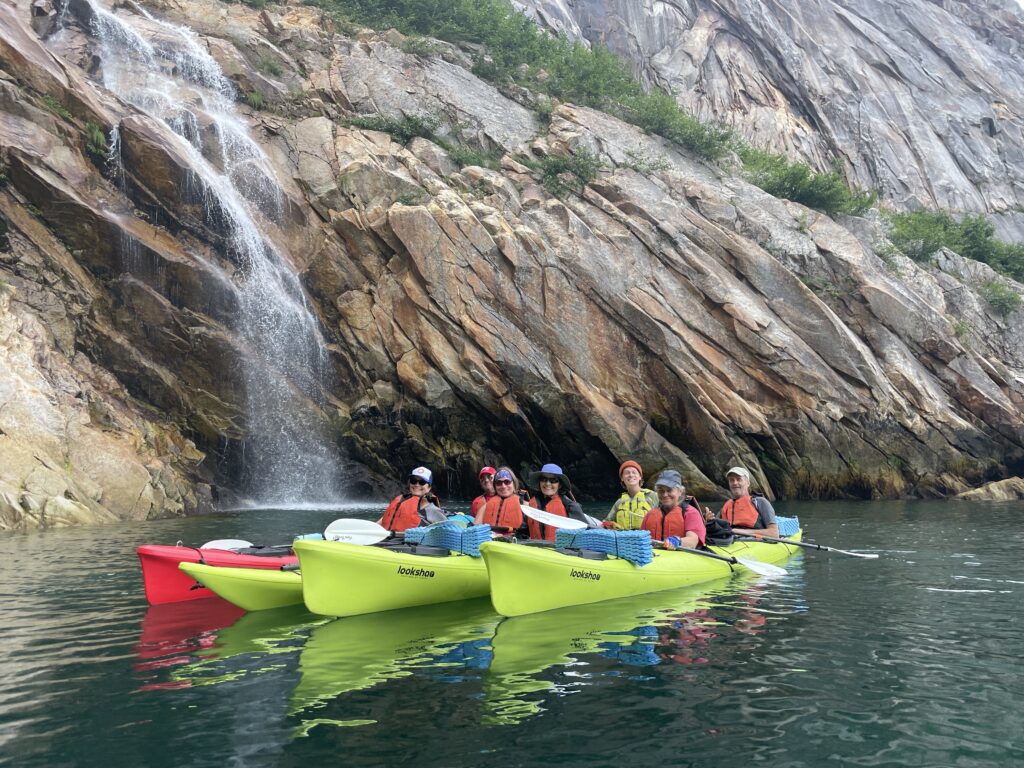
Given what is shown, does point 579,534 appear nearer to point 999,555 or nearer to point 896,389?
point 999,555

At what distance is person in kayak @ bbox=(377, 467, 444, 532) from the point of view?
419 inches

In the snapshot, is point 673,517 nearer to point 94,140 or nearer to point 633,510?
point 633,510

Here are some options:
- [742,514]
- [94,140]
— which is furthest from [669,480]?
[94,140]

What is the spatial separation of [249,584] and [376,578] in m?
1.52

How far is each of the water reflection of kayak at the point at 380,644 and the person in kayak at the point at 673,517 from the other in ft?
9.07

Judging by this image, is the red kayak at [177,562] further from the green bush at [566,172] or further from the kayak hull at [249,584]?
the green bush at [566,172]

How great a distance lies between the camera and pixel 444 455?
26.8m

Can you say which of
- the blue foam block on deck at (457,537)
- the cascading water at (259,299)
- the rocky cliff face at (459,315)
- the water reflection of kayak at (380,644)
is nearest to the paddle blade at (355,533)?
the blue foam block on deck at (457,537)

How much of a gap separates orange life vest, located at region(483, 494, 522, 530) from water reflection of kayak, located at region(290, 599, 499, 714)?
1364 millimetres

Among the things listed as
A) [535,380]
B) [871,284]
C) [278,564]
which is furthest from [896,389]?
[278,564]

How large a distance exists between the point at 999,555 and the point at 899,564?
7.14 feet

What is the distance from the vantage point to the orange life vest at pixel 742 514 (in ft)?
41.6

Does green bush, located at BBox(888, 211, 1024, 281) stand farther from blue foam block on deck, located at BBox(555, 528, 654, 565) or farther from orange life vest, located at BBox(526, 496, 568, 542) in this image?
blue foam block on deck, located at BBox(555, 528, 654, 565)

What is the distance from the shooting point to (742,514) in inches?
502
